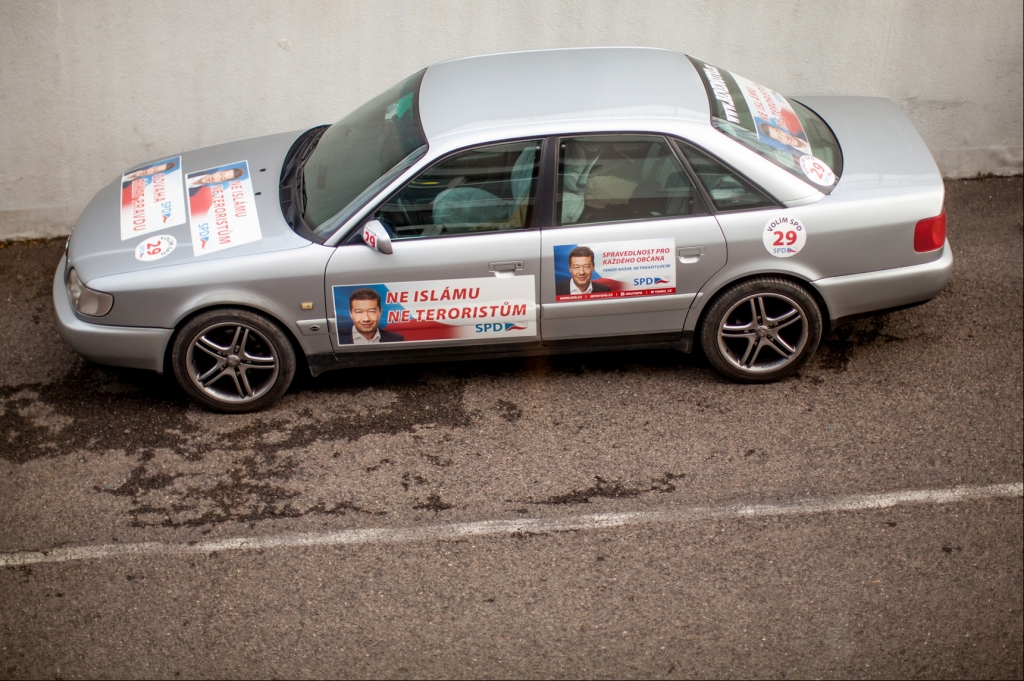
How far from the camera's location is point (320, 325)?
4758 mm

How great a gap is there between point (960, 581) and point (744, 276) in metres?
1.80

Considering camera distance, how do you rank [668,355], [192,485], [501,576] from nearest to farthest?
[501,576]
[192,485]
[668,355]

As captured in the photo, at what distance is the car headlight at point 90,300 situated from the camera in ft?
15.3

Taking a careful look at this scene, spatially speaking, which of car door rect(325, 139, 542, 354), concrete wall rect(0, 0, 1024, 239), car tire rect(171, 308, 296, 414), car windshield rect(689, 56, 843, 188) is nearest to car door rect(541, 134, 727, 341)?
car door rect(325, 139, 542, 354)

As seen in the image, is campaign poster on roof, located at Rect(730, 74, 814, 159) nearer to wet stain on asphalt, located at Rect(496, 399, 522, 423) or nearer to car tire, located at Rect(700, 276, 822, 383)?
car tire, located at Rect(700, 276, 822, 383)

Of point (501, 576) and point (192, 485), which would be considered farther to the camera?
point (192, 485)

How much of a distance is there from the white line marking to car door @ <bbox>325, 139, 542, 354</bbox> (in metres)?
1.18

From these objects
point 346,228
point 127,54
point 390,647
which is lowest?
point 390,647

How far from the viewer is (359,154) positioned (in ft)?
16.3

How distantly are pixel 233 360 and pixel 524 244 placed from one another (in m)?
1.70

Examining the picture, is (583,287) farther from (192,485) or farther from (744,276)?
(192,485)

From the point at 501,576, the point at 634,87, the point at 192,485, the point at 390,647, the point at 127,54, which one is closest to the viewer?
the point at 390,647

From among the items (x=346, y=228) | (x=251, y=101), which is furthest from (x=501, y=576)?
(x=251, y=101)

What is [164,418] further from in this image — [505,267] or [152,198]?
[505,267]
